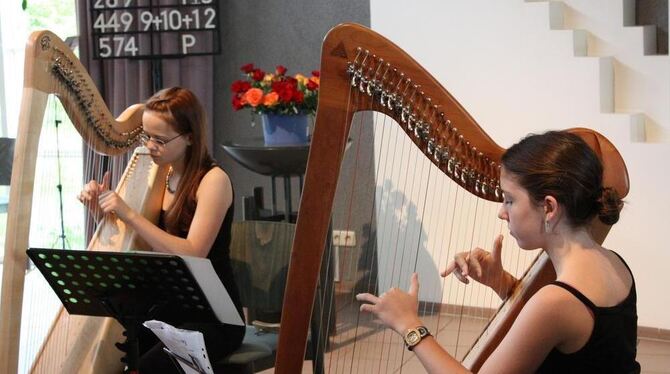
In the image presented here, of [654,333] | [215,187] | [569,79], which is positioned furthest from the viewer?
[569,79]

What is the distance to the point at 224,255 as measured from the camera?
267cm

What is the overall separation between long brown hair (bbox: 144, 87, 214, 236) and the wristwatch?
116cm

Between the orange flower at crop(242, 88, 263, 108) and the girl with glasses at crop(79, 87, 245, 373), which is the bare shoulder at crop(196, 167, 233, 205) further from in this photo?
the orange flower at crop(242, 88, 263, 108)

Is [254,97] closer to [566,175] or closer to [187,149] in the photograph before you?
[187,149]

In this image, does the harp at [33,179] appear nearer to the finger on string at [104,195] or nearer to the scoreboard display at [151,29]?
the finger on string at [104,195]

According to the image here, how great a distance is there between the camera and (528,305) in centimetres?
152

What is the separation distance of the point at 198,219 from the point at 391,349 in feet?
5.06

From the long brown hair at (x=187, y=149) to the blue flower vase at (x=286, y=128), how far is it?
1.23m

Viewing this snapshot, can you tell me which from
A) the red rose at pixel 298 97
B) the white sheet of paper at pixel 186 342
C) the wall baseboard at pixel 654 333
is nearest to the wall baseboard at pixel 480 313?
the wall baseboard at pixel 654 333

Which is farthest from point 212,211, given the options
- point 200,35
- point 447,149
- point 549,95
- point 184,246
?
point 200,35

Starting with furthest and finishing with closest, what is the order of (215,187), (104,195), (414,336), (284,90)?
(284,90) → (215,187) → (104,195) → (414,336)

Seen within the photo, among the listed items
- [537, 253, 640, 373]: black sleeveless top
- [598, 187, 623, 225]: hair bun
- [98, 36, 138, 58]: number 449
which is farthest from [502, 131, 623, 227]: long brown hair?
[98, 36, 138, 58]: number 449

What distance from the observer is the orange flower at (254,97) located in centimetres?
387

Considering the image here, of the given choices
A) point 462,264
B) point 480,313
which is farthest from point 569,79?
point 462,264
